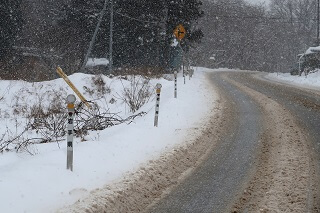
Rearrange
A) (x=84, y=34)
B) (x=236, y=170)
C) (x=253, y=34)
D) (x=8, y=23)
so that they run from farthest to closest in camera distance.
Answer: (x=253, y=34) < (x=84, y=34) < (x=8, y=23) < (x=236, y=170)

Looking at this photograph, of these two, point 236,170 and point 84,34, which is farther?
point 84,34

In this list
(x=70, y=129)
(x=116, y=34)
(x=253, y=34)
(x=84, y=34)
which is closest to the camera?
(x=70, y=129)

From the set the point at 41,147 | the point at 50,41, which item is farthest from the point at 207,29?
the point at 41,147

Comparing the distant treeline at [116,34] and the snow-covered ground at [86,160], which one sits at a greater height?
the distant treeline at [116,34]

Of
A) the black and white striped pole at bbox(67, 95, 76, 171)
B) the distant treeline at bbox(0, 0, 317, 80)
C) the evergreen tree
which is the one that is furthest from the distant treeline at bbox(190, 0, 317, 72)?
the black and white striped pole at bbox(67, 95, 76, 171)

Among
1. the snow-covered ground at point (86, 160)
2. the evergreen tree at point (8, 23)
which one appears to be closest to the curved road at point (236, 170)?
the snow-covered ground at point (86, 160)

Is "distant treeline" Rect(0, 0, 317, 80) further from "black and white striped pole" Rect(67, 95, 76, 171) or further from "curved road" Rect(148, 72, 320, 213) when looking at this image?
"black and white striped pole" Rect(67, 95, 76, 171)

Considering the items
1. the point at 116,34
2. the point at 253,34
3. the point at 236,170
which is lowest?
the point at 236,170

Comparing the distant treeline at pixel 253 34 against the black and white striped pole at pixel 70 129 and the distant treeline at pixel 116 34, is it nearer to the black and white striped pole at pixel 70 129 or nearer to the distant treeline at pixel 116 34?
the distant treeline at pixel 116 34

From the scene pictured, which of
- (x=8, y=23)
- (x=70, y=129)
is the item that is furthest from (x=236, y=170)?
(x=8, y=23)

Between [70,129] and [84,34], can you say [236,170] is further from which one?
[84,34]

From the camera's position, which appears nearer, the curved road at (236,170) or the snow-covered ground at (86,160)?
the snow-covered ground at (86,160)

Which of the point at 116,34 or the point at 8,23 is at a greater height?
the point at 116,34

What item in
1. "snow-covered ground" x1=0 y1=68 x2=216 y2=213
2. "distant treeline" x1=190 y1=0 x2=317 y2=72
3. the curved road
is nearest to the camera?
"snow-covered ground" x1=0 y1=68 x2=216 y2=213
